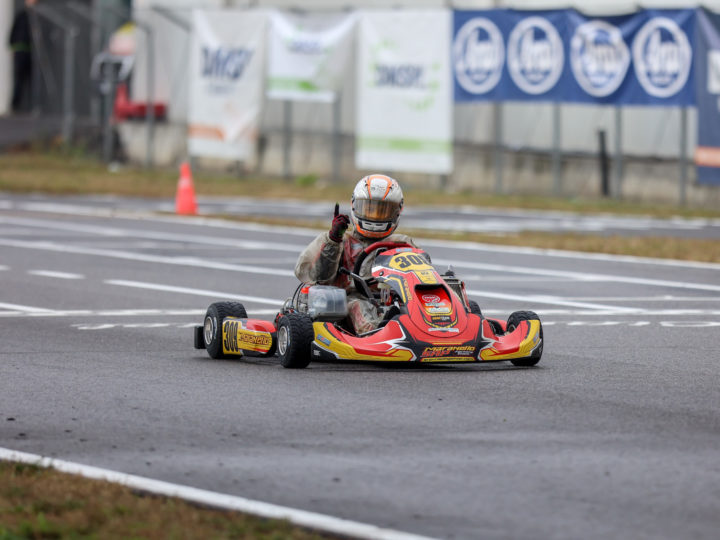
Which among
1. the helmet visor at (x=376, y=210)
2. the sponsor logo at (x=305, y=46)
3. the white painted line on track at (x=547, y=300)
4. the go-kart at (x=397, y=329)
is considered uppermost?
the sponsor logo at (x=305, y=46)

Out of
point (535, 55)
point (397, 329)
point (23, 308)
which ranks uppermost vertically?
point (535, 55)

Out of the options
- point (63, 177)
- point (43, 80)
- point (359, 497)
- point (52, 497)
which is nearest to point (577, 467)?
point (359, 497)

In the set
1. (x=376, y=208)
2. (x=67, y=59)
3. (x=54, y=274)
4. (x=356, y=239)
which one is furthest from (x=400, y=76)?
(x=376, y=208)

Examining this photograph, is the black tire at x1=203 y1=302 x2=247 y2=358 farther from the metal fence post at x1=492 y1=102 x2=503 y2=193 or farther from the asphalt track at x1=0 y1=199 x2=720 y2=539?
the metal fence post at x1=492 y1=102 x2=503 y2=193

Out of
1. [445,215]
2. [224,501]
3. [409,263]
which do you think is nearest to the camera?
[224,501]

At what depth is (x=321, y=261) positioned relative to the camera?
10.6 m

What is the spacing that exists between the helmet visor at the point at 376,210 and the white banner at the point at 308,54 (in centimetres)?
1976

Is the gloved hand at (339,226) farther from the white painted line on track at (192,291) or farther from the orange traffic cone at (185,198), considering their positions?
the orange traffic cone at (185,198)

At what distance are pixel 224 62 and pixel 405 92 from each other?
5.17 metres

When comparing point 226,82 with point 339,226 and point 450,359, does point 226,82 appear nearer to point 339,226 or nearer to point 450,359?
point 339,226

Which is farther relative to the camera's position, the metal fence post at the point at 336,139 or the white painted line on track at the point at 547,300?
the metal fence post at the point at 336,139

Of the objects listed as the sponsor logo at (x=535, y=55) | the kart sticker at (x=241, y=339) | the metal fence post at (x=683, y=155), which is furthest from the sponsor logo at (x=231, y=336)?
the sponsor logo at (x=535, y=55)

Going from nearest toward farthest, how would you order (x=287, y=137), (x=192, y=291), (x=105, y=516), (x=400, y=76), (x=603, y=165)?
(x=105, y=516), (x=192, y=291), (x=603, y=165), (x=400, y=76), (x=287, y=137)

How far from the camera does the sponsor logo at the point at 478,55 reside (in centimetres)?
2802
